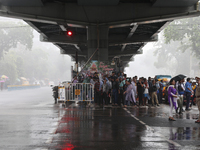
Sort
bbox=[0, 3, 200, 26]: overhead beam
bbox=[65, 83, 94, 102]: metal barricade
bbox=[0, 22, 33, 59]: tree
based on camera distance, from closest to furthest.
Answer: bbox=[65, 83, 94, 102]: metal barricade, bbox=[0, 3, 200, 26]: overhead beam, bbox=[0, 22, 33, 59]: tree

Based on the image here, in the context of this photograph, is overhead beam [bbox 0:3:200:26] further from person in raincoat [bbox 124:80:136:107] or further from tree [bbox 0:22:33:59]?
tree [bbox 0:22:33:59]

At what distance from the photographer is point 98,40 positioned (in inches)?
1041

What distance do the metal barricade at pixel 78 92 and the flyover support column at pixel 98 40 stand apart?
7.63 meters

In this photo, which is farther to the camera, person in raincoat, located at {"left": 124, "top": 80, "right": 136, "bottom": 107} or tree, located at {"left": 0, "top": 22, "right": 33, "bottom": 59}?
tree, located at {"left": 0, "top": 22, "right": 33, "bottom": 59}

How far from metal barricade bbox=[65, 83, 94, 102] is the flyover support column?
763cm

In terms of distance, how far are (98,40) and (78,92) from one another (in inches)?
321

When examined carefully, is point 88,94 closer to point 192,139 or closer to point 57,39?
point 192,139

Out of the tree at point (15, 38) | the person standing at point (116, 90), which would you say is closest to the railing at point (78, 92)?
the person standing at point (116, 90)

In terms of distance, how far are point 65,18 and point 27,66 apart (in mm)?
96464

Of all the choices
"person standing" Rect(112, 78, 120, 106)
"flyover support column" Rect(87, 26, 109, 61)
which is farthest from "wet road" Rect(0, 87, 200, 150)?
"flyover support column" Rect(87, 26, 109, 61)

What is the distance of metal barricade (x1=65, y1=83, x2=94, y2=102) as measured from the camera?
64.1ft

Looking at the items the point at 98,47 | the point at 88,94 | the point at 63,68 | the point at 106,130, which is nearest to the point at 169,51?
the point at 63,68

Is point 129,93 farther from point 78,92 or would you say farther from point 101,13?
point 101,13

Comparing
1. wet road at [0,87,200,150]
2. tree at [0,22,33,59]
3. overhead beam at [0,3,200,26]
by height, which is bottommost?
wet road at [0,87,200,150]
